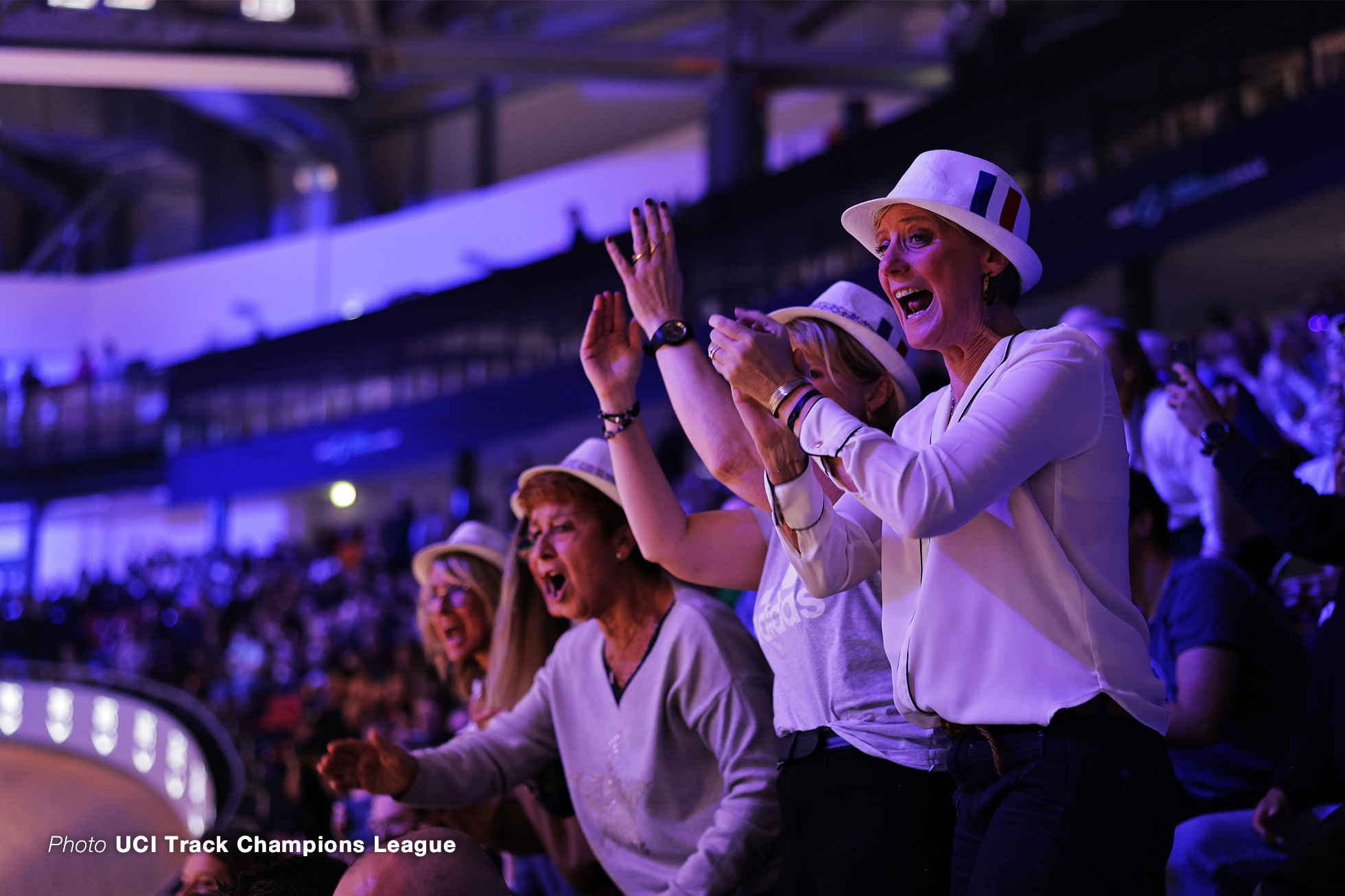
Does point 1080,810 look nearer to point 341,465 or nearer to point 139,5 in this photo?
point 139,5

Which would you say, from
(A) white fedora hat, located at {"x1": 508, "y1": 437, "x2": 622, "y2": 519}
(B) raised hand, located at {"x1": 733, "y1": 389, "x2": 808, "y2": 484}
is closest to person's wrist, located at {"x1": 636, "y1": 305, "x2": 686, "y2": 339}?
(A) white fedora hat, located at {"x1": 508, "y1": 437, "x2": 622, "y2": 519}

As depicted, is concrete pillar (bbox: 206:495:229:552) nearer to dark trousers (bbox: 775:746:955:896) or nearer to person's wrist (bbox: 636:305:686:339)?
person's wrist (bbox: 636:305:686:339)

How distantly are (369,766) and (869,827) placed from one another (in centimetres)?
117

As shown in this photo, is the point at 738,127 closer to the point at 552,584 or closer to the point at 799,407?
the point at 552,584

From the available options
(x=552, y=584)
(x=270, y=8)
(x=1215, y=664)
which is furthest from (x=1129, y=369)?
(x=270, y=8)

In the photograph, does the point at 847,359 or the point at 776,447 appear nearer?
the point at 776,447

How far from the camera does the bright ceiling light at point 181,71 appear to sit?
9328 mm

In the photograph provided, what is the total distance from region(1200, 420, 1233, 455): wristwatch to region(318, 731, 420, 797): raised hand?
1879 millimetres

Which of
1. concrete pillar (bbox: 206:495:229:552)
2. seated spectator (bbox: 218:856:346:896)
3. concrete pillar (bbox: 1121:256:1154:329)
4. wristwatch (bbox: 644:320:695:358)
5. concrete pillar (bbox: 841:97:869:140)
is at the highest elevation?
concrete pillar (bbox: 841:97:869:140)

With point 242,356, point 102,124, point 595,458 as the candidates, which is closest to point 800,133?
point 242,356

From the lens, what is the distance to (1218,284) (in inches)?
432

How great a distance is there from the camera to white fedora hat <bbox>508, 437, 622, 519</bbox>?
8.75 feet

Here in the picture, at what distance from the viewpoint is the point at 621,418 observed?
2.32m

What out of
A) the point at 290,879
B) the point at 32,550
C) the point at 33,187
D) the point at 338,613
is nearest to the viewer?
the point at 290,879
